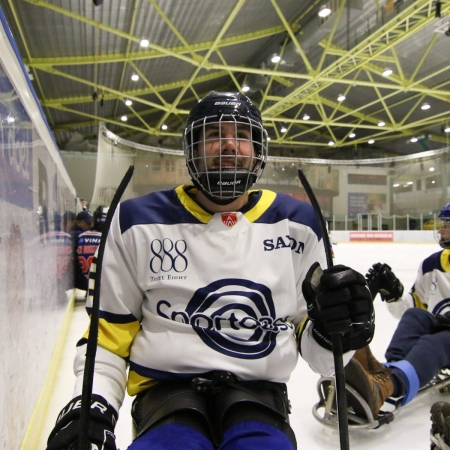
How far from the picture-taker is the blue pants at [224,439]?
0.76m

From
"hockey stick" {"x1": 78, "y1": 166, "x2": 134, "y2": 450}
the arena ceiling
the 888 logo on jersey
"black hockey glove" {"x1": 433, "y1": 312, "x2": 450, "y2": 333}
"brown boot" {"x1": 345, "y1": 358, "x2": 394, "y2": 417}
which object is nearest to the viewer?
"hockey stick" {"x1": 78, "y1": 166, "x2": 134, "y2": 450}

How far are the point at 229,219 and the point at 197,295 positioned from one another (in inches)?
8.0

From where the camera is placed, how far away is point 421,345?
177cm

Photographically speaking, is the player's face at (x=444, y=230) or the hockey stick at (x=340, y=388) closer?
the hockey stick at (x=340, y=388)

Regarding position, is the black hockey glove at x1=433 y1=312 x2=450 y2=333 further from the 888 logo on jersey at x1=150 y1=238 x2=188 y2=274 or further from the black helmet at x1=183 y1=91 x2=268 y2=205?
the 888 logo on jersey at x1=150 y1=238 x2=188 y2=274

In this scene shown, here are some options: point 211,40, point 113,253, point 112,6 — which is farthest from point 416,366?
point 211,40

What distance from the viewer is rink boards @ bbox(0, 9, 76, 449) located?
1001mm

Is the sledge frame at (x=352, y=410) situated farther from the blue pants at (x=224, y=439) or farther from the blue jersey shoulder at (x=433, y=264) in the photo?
the blue pants at (x=224, y=439)

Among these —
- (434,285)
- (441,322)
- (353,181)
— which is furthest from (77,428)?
(353,181)

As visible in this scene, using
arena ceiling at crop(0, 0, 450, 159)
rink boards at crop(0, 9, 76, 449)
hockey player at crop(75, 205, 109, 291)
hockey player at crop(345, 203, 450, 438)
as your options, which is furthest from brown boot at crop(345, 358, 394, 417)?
arena ceiling at crop(0, 0, 450, 159)

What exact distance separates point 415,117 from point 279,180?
5383mm

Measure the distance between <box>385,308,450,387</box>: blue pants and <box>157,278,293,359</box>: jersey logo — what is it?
1.07 metres

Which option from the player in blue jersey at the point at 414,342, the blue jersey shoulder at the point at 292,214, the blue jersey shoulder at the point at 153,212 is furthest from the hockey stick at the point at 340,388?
the player in blue jersey at the point at 414,342

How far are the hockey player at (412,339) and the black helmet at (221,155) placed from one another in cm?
78
